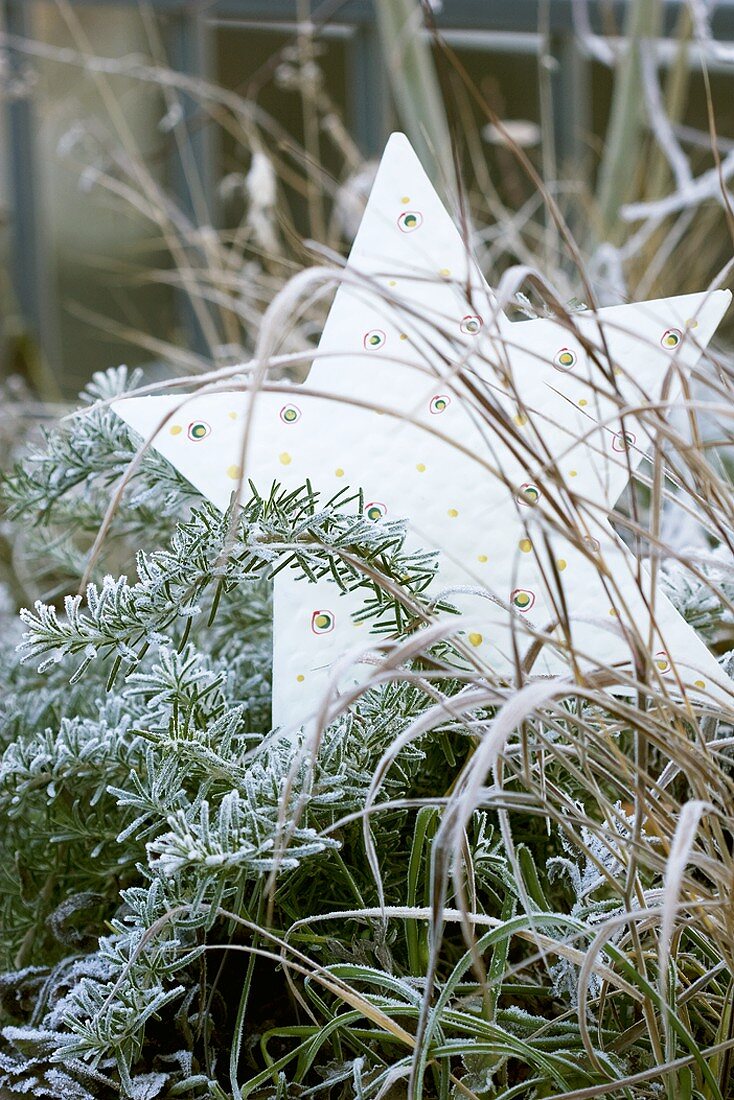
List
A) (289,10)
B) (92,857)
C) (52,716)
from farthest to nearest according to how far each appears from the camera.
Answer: (289,10)
(52,716)
(92,857)

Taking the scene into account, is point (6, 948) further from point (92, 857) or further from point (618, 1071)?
point (618, 1071)

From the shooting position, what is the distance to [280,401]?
0.60 metres

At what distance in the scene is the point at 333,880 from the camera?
0.53 m

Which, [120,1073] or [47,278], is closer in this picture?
[120,1073]

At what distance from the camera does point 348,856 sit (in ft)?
1.82

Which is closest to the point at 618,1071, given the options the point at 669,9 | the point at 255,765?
the point at 255,765

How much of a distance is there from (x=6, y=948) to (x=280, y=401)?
1.03ft

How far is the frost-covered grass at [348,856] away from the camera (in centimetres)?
40

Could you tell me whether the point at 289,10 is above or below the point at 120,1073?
above

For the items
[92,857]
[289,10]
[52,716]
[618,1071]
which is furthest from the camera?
[289,10]

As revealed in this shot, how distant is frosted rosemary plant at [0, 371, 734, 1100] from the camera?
0.42m

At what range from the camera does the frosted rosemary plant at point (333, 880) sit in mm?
418

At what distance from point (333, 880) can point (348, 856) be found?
0.03 m

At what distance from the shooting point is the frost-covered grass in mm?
403
